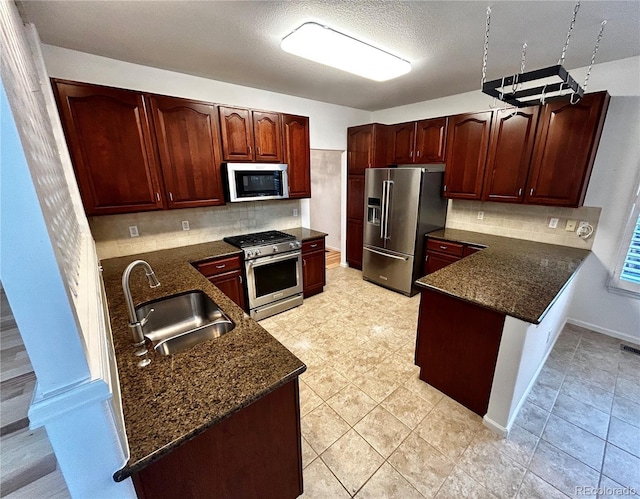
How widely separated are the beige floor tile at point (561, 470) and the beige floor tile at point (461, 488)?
36 cm

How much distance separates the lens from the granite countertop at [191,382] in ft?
2.66

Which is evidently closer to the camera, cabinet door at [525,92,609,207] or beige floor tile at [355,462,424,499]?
beige floor tile at [355,462,424,499]

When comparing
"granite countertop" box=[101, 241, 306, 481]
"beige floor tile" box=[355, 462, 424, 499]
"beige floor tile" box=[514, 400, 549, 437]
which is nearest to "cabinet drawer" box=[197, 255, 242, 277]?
"granite countertop" box=[101, 241, 306, 481]

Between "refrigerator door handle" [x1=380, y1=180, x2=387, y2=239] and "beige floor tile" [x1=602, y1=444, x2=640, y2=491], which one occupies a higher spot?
"refrigerator door handle" [x1=380, y1=180, x2=387, y2=239]

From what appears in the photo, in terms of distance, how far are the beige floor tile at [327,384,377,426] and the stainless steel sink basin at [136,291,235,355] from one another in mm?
1048

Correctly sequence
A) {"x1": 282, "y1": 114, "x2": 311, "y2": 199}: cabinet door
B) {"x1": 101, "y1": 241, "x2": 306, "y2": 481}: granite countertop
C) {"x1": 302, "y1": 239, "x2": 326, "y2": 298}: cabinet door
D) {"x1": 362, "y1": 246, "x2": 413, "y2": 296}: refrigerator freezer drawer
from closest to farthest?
{"x1": 101, "y1": 241, "x2": 306, "y2": 481}: granite countertop → {"x1": 282, "y1": 114, "x2": 311, "y2": 199}: cabinet door → {"x1": 302, "y1": 239, "x2": 326, "y2": 298}: cabinet door → {"x1": 362, "y1": 246, "x2": 413, "y2": 296}: refrigerator freezer drawer

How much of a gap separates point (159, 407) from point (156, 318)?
0.92 meters

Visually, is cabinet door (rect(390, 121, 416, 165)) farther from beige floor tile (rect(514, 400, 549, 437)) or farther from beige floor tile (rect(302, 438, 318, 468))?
beige floor tile (rect(302, 438, 318, 468))

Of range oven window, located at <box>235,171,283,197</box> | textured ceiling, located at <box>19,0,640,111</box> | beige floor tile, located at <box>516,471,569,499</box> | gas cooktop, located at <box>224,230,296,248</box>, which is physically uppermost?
textured ceiling, located at <box>19,0,640,111</box>

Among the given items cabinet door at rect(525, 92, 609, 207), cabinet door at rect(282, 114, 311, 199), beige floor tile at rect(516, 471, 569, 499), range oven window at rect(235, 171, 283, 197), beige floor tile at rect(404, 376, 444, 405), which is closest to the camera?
beige floor tile at rect(516, 471, 569, 499)

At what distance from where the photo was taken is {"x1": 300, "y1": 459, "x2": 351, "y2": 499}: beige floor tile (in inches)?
55.2

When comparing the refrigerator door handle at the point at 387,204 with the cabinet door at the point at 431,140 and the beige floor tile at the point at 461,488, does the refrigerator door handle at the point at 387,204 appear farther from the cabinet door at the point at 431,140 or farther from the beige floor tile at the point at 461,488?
the beige floor tile at the point at 461,488

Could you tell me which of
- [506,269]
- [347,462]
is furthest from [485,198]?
[347,462]

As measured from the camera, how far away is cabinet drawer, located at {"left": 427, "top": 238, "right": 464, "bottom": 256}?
3.14 m
